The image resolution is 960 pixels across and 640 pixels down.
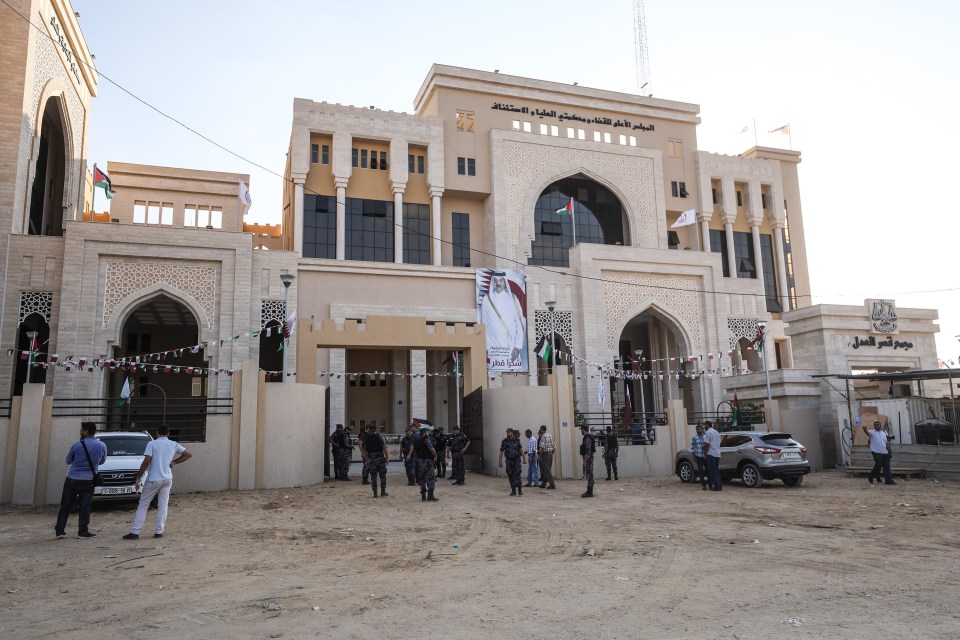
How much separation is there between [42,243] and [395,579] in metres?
20.7

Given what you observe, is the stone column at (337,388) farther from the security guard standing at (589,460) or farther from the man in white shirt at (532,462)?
the security guard standing at (589,460)

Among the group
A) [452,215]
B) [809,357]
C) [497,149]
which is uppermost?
[497,149]

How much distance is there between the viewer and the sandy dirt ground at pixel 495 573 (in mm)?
5246

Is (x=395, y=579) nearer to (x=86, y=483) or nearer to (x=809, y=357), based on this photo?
(x=86, y=483)

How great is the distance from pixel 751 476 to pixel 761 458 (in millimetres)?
A: 501

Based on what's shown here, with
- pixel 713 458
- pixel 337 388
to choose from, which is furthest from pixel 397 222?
pixel 713 458

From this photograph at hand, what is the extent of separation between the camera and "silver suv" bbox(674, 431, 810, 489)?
606 inches

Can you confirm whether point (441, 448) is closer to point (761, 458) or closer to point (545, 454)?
point (545, 454)

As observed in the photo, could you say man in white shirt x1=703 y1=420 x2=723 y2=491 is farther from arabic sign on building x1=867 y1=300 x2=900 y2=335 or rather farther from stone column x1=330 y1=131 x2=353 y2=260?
stone column x1=330 y1=131 x2=353 y2=260

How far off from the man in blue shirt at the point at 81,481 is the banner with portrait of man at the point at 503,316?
60.8 feet

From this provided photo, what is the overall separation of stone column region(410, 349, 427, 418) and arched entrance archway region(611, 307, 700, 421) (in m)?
8.64

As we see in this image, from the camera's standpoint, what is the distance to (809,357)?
23562 millimetres

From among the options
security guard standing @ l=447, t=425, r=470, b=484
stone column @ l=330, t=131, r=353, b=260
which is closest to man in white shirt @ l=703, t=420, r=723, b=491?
security guard standing @ l=447, t=425, r=470, b=484

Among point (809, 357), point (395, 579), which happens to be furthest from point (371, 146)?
point (395, 579)
